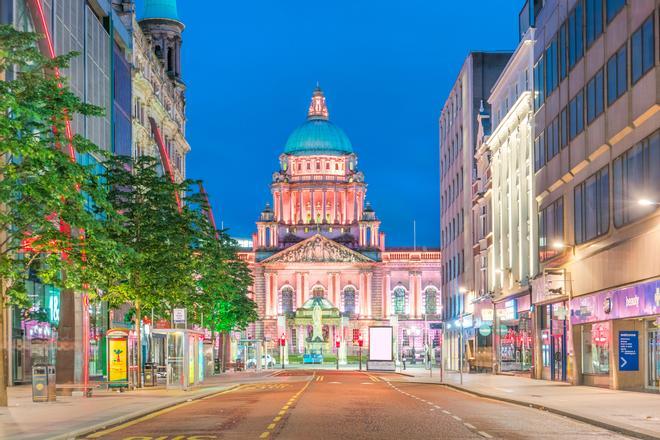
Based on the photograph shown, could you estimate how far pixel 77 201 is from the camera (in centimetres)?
3056

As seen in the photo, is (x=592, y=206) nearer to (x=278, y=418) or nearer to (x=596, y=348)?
(x=596, y=348)

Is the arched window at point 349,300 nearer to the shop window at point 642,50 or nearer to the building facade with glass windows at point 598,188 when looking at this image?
the building facade with glass windows at point 598,188

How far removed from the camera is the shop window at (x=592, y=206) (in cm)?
4275

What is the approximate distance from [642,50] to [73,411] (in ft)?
66.7

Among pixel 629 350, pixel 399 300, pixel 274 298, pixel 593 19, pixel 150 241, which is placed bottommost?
pixel 629 350

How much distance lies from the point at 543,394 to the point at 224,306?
50929 mm

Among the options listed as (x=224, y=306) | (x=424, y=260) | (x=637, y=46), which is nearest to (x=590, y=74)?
(x=637, y=46)

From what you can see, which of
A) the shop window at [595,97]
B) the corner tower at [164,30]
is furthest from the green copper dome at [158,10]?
the shop window at [595,97]

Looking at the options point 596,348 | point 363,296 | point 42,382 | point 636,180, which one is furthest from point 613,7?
point 363,296

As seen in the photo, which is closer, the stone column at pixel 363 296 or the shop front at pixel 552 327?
the shop front at pixel 552 327

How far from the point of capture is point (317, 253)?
183750 millimetres

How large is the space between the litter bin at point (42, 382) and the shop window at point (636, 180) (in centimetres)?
1882

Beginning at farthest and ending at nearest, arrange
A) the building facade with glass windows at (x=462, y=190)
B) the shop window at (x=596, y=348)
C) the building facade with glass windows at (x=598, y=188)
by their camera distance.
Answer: the building facade with glass windows at (x=462, y=190) → the shop window at (x=596, y=348) → the building facade with glass windows at (x=598, y=188)

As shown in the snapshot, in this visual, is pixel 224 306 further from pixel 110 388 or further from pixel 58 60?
pixel 58 60
